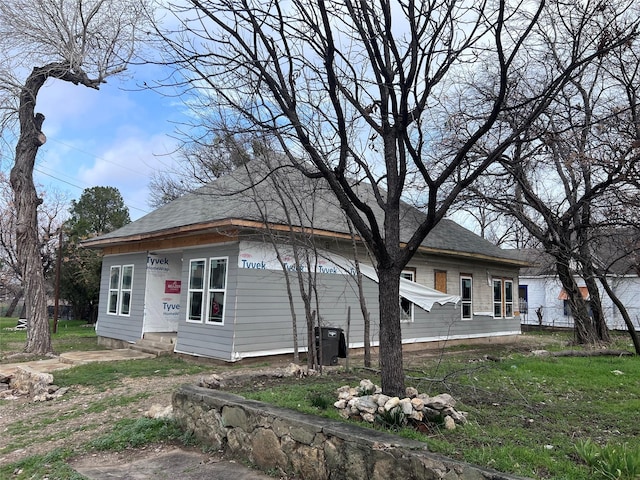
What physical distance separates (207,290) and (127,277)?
4166mm

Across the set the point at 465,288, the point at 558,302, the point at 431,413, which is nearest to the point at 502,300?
the point at 465,288

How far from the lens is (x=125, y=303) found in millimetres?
13359

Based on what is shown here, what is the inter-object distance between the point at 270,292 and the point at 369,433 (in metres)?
7.05

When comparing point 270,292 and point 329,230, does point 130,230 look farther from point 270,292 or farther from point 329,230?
point 329,230

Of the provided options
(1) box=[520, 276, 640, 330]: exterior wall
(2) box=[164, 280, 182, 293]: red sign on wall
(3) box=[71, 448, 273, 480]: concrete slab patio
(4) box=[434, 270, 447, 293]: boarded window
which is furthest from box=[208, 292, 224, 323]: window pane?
(1) box=[520, 276, 640, 330]: exterior wall

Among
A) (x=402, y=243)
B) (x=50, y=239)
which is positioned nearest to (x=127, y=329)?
(x=402, y=243)

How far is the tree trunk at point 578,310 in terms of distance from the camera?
41.2 ft

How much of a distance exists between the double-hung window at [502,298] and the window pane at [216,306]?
11199 millimetres

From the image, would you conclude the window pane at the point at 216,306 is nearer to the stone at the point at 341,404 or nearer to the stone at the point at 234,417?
the stone at the point at 234,417

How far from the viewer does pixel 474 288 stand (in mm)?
16406

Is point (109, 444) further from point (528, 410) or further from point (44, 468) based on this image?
point (528, 410)

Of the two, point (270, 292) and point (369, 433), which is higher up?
point (270, 292)

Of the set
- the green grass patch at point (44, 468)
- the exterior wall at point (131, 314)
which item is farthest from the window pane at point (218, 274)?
the green grass patch at point (44, 468)

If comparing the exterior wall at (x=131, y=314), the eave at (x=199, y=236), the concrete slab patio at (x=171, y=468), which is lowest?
the concrete slab patio at (x=171, y=468)
